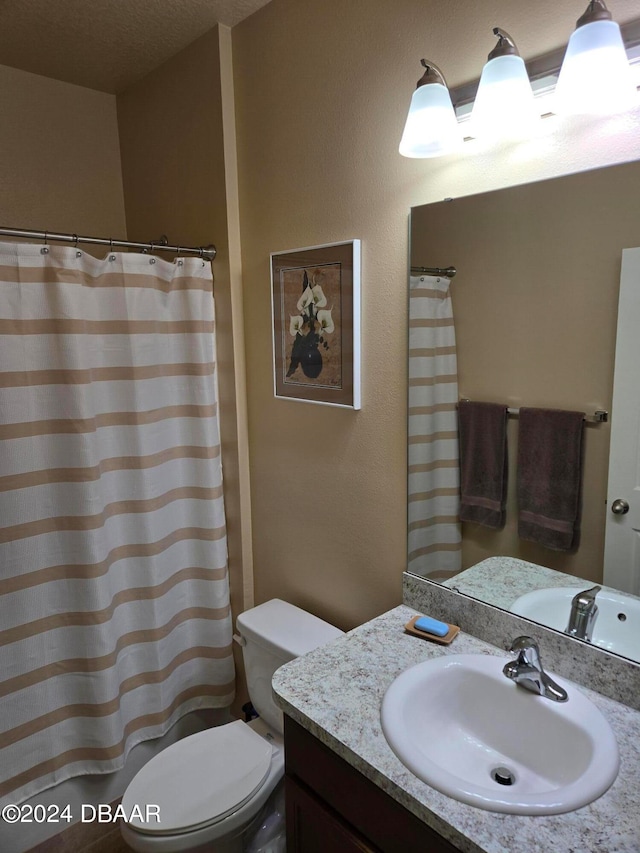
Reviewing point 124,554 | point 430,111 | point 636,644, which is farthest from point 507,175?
point 124,554

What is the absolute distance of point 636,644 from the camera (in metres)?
1.12

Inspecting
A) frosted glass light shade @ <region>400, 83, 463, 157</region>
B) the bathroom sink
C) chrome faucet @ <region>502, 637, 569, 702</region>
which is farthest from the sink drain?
frosted glass light shade @ <region>400, 83, 463, 157</region>

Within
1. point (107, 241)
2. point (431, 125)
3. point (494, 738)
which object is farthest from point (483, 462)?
point (107, 241)

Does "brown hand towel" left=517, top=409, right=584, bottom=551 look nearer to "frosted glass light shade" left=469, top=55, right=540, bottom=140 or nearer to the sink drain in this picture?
the sink drain

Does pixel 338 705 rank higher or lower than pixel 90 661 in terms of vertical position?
higher

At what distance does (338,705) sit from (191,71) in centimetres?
205

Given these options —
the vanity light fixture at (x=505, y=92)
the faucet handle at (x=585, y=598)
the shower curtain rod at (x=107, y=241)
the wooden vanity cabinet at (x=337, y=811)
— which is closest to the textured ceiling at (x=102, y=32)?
the shower curtain rod at (x=107, y=241)

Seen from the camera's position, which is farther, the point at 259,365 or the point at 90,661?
the point at 259,365

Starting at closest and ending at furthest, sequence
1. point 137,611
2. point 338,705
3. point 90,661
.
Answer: point 338,705, point 90,661, point 137,611

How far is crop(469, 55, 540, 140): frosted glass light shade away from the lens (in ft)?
3.49

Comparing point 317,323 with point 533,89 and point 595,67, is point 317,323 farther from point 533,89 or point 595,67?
point 595,67

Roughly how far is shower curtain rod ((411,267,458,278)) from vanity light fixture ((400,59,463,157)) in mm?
254

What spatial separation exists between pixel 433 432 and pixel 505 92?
2.51 feet

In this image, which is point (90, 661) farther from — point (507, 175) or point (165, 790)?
point (507, 175)
